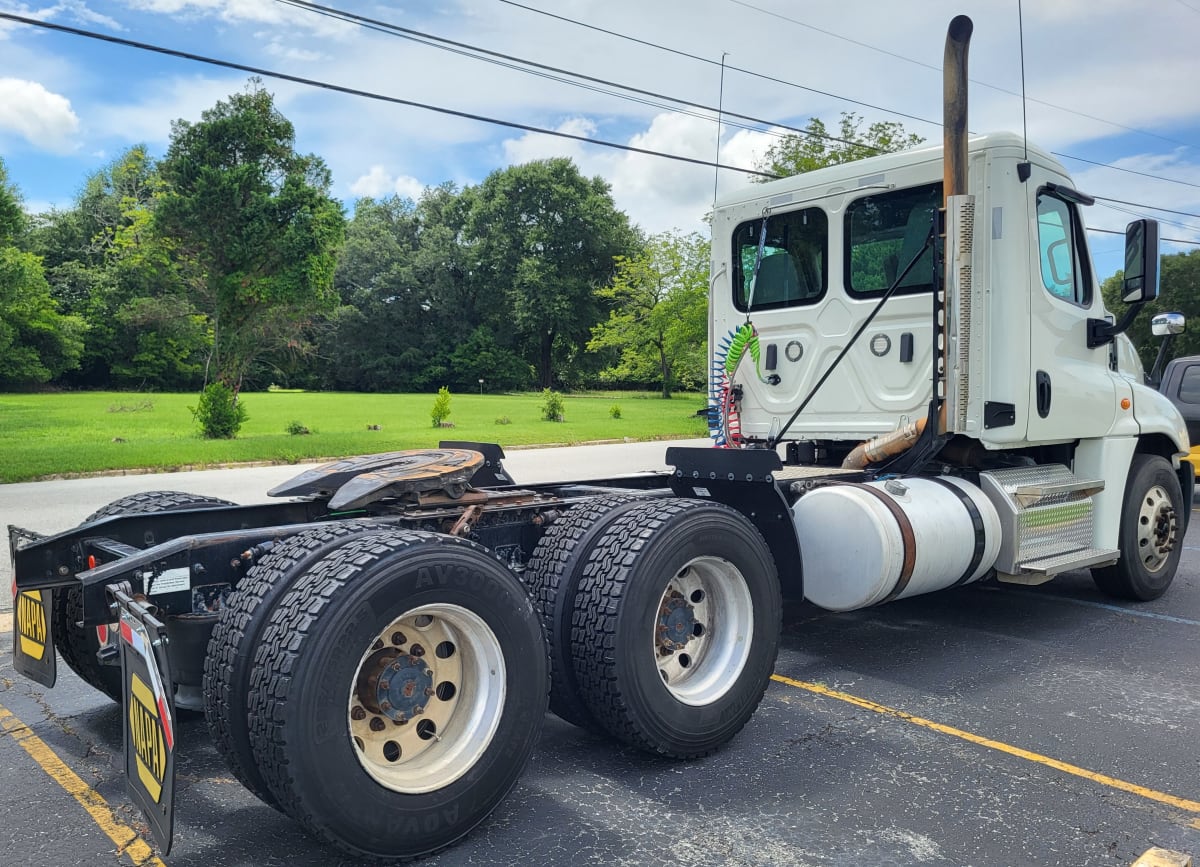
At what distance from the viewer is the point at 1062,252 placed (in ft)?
19.2

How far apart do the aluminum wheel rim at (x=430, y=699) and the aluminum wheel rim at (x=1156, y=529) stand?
17.2ft

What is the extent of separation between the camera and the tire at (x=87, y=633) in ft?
12.2

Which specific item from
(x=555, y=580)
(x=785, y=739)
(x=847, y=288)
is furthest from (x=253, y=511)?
(x=847, y=288)

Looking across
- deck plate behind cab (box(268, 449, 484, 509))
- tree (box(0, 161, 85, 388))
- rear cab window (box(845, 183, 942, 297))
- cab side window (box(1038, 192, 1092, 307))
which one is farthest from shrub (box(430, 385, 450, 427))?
tree (box(0, 161, 85, 388))

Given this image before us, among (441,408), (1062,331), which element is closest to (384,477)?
(1062,331)

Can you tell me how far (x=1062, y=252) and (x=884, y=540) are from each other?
262 cm

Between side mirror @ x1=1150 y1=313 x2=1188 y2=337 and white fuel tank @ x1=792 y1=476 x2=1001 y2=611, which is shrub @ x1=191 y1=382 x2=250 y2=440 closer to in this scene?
white fuel tank @ x1=792 y1=476 x2=1001 y2=611

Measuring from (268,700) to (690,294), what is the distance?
34836mm

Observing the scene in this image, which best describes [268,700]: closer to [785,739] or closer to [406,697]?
[406,697]

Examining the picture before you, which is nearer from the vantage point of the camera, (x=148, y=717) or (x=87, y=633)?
(x=148, y=717)

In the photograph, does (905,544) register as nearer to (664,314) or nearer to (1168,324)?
(1168,324)

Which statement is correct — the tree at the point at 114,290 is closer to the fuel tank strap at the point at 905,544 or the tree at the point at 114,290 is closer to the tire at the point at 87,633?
the tire at the point at 87,633

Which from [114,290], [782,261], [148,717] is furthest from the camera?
[114,290]

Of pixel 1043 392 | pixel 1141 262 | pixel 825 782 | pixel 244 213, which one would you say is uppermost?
pixel 244 213
